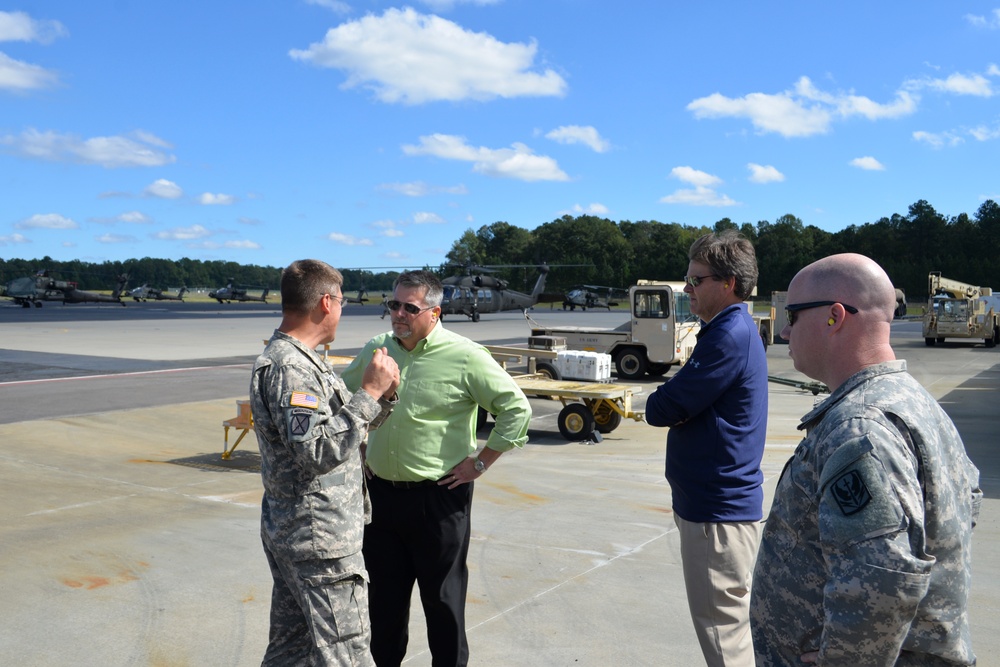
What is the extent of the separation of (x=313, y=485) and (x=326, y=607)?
431 millimetres

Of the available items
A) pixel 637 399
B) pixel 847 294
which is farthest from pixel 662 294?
pixel 847 294

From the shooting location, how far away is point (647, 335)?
1914 centimetres

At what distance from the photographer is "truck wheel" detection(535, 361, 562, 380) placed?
46.3 ft

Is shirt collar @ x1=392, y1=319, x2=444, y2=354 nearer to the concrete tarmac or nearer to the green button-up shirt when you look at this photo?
the green button-up shirt

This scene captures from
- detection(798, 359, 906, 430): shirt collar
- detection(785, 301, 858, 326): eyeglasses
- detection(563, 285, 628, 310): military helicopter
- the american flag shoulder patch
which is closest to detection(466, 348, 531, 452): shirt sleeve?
the american flag shoulder patch

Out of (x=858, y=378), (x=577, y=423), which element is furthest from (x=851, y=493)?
(x=577, y=423)

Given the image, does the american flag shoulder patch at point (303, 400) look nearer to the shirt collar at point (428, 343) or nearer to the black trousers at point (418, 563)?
the black trousers at point (418, 563)

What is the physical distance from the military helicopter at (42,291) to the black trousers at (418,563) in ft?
215

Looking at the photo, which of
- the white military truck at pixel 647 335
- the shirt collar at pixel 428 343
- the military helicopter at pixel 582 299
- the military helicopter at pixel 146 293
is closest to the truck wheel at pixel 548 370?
the white military truck at pixel 647 335

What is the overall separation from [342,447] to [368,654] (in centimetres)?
81

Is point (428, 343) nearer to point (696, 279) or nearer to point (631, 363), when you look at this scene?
point (696, 279)

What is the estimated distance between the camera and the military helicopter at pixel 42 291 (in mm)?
60562

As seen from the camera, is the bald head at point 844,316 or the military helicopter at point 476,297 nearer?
the bald head at point 844,316

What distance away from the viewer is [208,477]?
870cm
